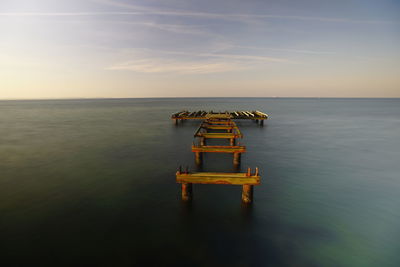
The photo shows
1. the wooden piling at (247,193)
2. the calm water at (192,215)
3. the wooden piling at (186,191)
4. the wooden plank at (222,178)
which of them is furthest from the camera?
the wooden piling at (186,191)

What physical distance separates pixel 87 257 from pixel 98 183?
7.72 m

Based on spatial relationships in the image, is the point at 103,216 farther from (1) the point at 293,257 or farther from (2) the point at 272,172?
(2) the point at 272,172

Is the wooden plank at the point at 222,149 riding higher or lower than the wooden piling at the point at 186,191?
higher

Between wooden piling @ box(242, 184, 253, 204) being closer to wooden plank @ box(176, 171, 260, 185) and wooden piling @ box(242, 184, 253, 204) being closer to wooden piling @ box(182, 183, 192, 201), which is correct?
wooden plank @ box(176, 171, 260, 185)

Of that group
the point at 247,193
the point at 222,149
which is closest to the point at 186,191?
the point at 247,193

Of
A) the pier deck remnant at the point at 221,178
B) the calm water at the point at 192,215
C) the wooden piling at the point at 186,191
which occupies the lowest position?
the calm water at the point at 192,215

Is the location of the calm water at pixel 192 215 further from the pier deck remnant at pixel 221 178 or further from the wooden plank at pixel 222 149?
the wooden plank at pixel 222 149

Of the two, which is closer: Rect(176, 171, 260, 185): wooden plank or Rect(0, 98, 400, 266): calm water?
Rect(0, 98, 400, 266): calm water

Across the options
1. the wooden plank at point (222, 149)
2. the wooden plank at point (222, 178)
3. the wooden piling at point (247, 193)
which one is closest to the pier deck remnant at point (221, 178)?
the wooden plank at point (222, 178)

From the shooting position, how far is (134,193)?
14141 mm

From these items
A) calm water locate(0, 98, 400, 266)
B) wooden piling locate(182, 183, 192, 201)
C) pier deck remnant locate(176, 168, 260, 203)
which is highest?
pier deck remnant locate(176, 168, 260, 203)

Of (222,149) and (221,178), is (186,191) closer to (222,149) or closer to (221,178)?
(221,178)

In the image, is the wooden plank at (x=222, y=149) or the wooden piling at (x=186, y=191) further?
the wooden plank at (x=222, y=149)

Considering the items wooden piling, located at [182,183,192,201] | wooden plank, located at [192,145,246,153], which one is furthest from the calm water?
wooden plank, located at [192,145,246,153]
